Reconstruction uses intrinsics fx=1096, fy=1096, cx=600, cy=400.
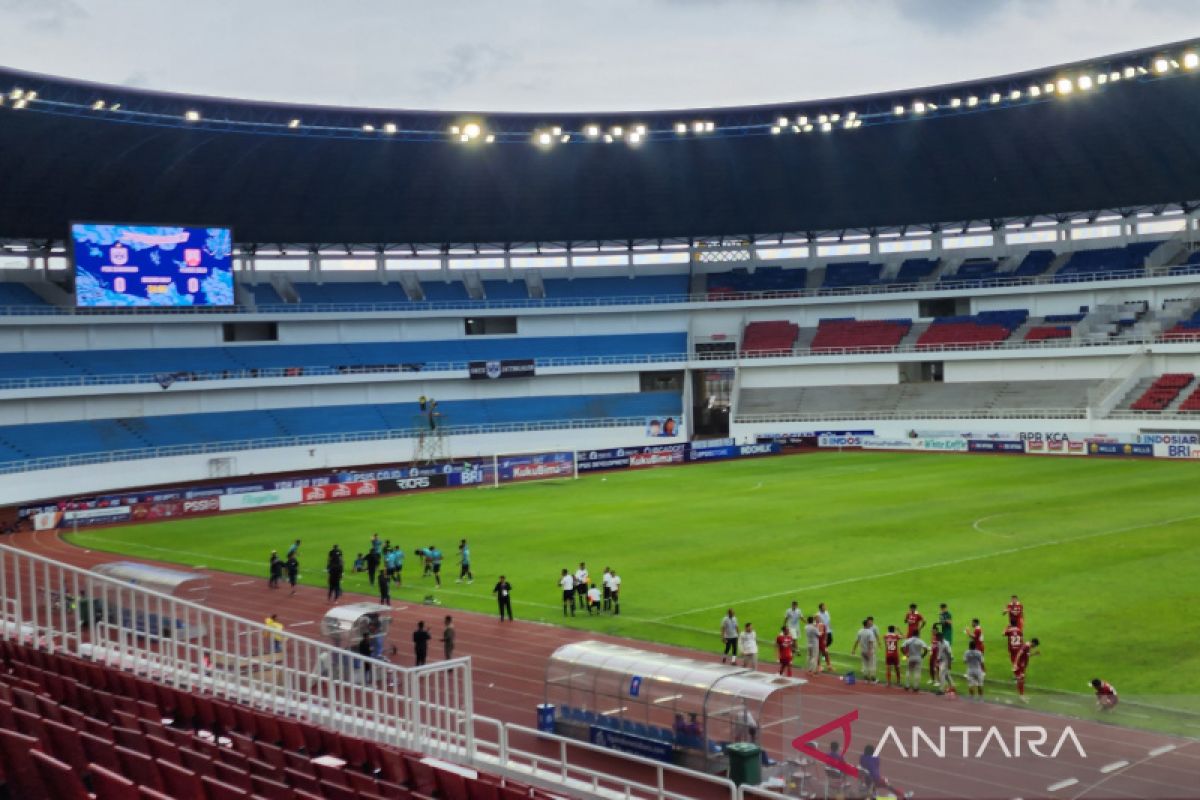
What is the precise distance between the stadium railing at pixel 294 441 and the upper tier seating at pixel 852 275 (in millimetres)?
19091

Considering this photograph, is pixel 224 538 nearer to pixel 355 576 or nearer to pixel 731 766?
pixel 355 576

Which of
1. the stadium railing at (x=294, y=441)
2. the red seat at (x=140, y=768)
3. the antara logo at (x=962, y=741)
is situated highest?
the stadium railing at (x=294, y=441)

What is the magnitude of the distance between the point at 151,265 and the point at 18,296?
31.5ft

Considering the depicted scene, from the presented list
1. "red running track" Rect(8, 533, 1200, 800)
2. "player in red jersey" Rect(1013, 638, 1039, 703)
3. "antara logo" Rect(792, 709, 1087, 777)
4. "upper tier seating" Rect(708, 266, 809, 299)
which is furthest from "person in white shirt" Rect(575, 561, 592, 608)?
"upper tier seating" Rect(708, 266, 809, 299)

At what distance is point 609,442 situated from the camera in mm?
75438

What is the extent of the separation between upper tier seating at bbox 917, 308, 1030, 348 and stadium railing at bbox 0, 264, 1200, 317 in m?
2.25

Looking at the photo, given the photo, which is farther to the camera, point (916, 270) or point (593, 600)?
point (916, 270)

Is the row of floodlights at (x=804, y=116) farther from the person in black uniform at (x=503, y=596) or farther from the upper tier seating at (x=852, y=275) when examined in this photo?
the person in black uniform at (x=503, y=596)

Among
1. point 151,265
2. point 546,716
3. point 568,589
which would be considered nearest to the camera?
point 546,716

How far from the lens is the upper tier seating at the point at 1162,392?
209ft

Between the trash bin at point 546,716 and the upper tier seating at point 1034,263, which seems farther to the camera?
the upper tier seating at point 1034,263

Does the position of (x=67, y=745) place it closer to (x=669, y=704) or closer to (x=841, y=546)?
(x=669, y=704)

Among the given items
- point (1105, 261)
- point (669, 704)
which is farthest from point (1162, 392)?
point (669, 704)

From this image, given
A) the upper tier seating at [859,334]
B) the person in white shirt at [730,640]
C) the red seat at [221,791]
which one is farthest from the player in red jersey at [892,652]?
the upper tier seating at [859,334]
